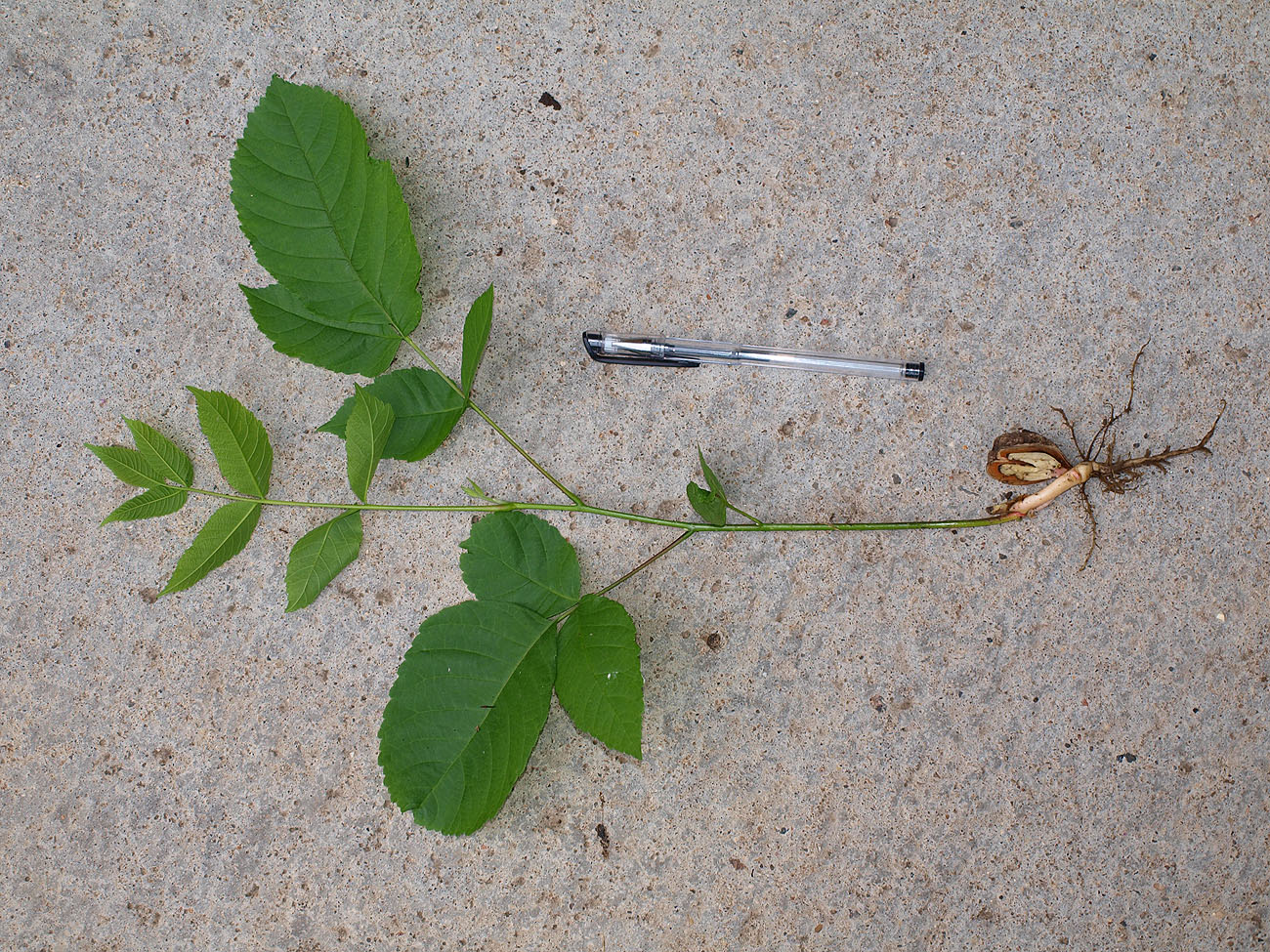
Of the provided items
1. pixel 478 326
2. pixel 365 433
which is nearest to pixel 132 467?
pixel 365 433

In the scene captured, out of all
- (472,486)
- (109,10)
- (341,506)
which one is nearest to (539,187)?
(472,486)

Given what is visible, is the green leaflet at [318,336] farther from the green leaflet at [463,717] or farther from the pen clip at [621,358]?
the green leaflet at [463,717]

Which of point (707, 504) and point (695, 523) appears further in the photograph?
point (695, 523)

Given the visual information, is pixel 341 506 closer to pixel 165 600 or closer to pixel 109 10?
pixel 165 600

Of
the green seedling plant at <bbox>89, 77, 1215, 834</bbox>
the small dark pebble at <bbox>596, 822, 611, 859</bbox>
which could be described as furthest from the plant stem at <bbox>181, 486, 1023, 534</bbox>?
the small dark pebble at <bbox>596, 822, 611, 859</bbox>

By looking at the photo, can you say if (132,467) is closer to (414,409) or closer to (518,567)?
(414,409)

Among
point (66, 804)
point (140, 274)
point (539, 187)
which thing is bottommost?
point (66, 804)

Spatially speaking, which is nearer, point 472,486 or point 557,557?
point 557,557

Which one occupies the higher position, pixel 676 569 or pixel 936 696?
pixel 676 569
